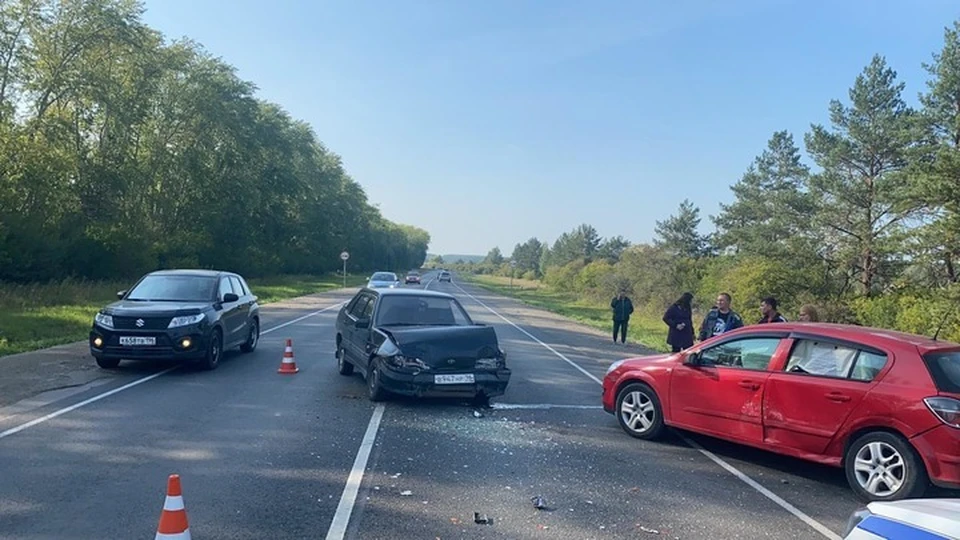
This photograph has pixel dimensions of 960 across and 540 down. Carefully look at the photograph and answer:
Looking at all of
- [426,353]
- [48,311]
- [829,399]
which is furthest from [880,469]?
A: [48,311]

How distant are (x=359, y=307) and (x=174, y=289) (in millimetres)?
3663

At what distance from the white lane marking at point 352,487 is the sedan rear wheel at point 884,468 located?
435 cm

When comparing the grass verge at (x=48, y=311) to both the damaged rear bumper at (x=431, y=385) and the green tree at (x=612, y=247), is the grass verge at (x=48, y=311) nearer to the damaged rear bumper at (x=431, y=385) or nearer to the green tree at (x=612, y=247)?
the damaged rear bumper at (x=431, y=385)

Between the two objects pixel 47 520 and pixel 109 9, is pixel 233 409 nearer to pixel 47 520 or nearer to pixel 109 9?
pixel 47 520

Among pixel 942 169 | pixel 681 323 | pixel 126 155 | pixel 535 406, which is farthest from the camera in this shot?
pixel 126 155

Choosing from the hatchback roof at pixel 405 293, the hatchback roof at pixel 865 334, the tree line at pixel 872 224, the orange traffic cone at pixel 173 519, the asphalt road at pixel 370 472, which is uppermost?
the tree line at pixel 872 224

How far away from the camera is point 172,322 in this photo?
11.5 meters

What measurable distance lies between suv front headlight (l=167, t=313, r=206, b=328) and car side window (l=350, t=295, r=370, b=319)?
245 cm

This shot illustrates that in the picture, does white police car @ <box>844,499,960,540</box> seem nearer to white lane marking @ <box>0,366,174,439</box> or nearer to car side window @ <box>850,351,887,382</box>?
car side window @ <box>850,351,887,382</box>

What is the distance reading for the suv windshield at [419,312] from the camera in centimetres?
1059

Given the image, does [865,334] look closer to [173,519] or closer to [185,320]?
[173,519]

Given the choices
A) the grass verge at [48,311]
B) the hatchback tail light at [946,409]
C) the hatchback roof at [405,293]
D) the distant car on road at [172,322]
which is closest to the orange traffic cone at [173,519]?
the hatchback tail light at [946,409]

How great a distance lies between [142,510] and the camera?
5332 millimetres

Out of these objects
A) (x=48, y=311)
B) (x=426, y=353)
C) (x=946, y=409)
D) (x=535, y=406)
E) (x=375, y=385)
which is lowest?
(x=48, y=311)
